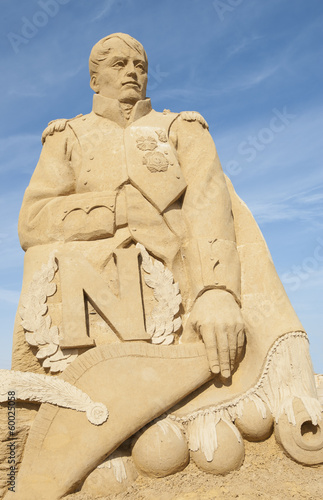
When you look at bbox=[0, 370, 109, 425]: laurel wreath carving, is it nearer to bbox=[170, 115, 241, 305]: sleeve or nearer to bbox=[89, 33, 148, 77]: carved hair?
bbox=[170, 115, 241, 305]: sleeve

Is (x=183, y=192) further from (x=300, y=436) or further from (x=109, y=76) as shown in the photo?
(x=300, y=436)

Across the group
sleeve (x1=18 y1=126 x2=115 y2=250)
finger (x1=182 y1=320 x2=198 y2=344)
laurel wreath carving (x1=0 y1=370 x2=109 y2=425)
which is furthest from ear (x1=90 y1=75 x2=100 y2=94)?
laurel wreath carving (x1=0 y1=370 x2=109 y2=425)

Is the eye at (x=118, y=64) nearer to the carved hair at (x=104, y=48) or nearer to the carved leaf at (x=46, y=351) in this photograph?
the carved hair at (x=104, y=48)

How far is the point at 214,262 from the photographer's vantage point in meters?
3.83

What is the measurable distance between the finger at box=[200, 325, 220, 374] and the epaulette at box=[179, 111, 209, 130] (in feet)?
5.95

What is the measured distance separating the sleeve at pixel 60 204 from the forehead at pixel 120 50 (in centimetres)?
73

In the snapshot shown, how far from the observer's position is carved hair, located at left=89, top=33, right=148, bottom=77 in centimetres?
434

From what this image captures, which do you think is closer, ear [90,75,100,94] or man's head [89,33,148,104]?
man's head [89,33,148,104]

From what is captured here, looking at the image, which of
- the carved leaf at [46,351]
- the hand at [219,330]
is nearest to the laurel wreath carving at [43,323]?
the carved leaf at [46,351]

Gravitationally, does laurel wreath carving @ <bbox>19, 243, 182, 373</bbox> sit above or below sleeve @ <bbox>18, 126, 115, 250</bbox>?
below

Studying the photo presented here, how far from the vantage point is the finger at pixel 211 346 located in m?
3.50

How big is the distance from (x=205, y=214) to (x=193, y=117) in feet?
3.03

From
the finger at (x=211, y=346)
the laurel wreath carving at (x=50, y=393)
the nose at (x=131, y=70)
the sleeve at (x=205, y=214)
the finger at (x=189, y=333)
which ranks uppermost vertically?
the nose at (x=131, y=70)

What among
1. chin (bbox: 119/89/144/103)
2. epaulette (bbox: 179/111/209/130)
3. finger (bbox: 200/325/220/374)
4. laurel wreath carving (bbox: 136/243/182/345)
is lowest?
finger (bbox: 200/325/220/374)
